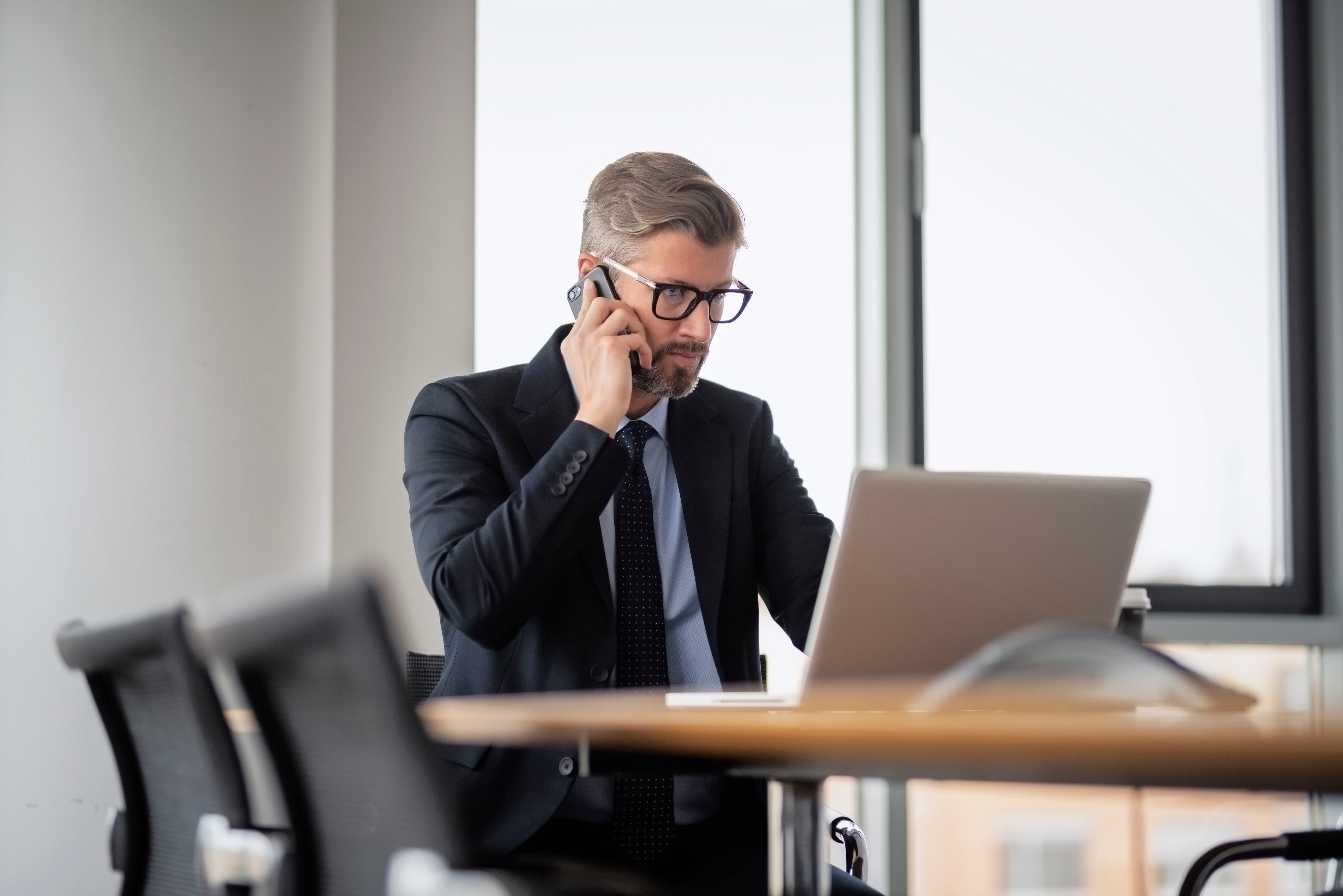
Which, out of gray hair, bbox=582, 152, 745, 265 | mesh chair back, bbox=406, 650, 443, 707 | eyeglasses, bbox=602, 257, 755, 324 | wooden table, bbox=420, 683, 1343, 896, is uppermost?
gray hair, bbox=582, 152, 745, 265

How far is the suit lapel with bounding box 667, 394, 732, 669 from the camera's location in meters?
1.97

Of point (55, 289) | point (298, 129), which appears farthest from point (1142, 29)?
point (55, 289)

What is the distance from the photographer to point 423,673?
2.05 m

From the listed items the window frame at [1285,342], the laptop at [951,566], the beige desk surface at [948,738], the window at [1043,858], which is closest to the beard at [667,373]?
the laptop at [951,566]

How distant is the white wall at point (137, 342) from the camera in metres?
2.47

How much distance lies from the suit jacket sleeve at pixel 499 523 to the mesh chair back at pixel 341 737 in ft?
A: 2.39

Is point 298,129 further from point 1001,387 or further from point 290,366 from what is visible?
point 1001,387

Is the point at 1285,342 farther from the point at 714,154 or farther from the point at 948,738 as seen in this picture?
the point at 948,738

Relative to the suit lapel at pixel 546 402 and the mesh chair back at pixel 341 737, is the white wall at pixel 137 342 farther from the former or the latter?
the mesh chair back at pixel 341 737

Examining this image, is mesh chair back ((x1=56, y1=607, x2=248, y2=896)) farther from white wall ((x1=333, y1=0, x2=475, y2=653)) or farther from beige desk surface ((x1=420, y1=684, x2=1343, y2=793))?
white wall ((x1=333, y1=0, x2=475, y2=653))

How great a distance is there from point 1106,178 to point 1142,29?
0.44 meters

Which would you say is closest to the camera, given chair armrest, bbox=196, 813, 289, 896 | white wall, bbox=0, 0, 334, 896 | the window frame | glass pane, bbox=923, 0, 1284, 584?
chair armrest, bbox=196, 813, 289, 896

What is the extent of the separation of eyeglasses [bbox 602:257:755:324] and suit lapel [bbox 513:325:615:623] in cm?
17

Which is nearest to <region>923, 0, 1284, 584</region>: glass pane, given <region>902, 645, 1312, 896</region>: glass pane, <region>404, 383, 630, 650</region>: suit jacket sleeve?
<region>902, 645, 1312, 896</region>: glass pane
